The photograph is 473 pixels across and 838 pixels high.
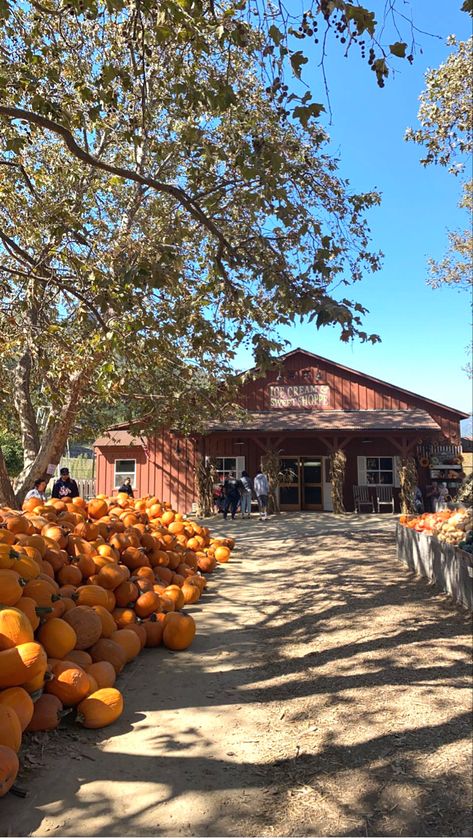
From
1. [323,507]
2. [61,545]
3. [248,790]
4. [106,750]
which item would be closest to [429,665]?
[248,790]

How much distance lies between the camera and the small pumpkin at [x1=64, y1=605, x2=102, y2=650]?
12.7 ft

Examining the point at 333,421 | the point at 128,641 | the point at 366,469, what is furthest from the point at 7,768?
the point at 366,469

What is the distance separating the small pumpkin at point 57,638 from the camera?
11.6ft

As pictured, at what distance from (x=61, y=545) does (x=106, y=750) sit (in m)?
2.21

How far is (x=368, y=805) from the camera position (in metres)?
2.75

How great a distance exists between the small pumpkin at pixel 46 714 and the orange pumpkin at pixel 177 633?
174cm

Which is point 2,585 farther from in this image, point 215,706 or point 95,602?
point 215,706

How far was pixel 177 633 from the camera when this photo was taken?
16.0 ft

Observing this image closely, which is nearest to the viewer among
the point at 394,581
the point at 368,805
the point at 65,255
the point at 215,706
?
the point at 368,805

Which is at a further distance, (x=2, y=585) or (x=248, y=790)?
(x=2, y=585)

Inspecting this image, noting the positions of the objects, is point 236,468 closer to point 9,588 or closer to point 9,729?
point 9,588

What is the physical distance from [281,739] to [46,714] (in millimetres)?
1449

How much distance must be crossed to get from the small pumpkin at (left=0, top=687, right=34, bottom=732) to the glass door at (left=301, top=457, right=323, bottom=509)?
1949 centimetres

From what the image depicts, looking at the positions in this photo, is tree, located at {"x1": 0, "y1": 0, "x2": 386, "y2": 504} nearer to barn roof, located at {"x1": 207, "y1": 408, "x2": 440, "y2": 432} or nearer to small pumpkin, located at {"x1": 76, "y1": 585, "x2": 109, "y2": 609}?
small pumpkin, located at {"x1": 76, "y1": 585, "x2": 109, "y2": 609}
